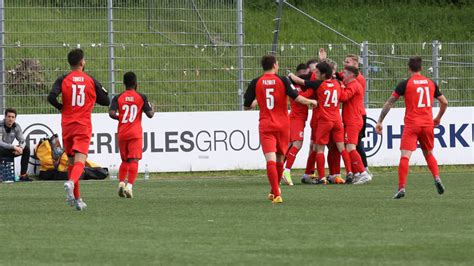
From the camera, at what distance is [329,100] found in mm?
20656

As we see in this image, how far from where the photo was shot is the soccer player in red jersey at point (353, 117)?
20922 millimetres

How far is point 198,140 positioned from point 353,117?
4.93 meters

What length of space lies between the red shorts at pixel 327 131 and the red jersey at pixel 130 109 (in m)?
4.13

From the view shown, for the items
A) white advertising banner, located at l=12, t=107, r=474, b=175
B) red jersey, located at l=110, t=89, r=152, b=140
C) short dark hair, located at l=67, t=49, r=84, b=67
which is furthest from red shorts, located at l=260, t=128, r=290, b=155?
white advertising banner, located at l=12, t=107, r=474, b=175

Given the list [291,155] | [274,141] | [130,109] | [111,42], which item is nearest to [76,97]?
[130,109]

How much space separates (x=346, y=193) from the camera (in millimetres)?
18391

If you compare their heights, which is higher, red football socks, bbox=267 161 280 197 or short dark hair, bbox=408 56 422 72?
short dark hair, bbox=408 56 422 72

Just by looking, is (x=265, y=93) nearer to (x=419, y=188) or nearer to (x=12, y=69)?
(x=419, y=188)

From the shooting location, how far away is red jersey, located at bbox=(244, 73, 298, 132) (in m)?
16.4

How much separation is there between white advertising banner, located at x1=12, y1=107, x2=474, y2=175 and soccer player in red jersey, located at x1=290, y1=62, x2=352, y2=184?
464 cm

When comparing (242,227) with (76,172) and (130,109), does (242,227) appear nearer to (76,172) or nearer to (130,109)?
(76,172)

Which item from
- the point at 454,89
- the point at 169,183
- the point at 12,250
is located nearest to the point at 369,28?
the point at 454,89

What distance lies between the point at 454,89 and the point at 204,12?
5727 millimetres

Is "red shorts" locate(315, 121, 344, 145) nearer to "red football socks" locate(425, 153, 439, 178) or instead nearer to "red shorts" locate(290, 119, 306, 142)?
"red shorts" locate(290, 119, 306, 142)
